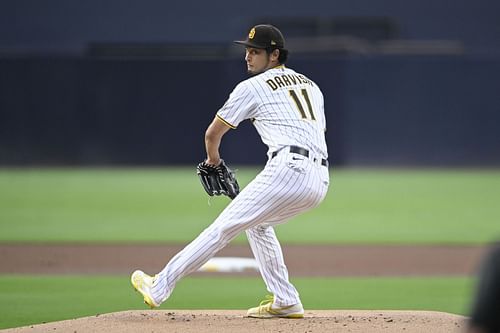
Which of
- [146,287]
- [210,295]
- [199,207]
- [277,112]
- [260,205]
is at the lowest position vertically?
[210,295]

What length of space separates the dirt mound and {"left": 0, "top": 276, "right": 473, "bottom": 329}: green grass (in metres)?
0.82

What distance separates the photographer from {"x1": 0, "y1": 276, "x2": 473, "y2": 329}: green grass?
703 cm

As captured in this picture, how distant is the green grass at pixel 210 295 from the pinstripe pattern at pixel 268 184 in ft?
4.53

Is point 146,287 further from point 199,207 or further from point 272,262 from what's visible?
point 199,207

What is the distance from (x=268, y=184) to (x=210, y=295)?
97.9 inches

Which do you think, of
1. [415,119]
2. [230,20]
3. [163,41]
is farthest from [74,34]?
[415,119]

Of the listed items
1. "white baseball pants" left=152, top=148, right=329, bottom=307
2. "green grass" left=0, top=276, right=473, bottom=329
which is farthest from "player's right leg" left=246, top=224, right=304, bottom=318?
"green grass" left=0, top=276, right=473, bottom=329

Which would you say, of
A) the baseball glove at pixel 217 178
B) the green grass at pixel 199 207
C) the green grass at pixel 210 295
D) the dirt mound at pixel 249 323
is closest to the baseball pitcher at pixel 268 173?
the baseball glove at pixel 217 178

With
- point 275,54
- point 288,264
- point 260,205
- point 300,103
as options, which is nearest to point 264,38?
point 275,54

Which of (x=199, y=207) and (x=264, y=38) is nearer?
(x=264, y=38)

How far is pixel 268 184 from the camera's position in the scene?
5.46 m

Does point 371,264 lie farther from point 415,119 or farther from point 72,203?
point 415,119

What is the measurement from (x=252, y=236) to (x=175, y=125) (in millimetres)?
16185

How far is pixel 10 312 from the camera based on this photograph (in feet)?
22.2
